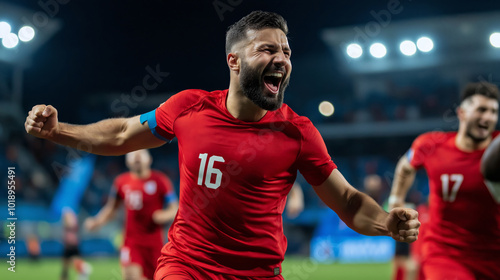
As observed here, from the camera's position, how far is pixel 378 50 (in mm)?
24312

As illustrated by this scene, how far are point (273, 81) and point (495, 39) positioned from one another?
80.1 ft

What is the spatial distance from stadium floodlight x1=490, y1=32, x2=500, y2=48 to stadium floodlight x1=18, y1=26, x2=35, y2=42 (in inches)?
809

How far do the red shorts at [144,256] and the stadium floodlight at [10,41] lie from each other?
15.0 m

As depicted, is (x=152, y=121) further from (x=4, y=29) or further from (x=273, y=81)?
(x=4, y=29)

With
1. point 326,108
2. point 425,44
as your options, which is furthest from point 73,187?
point 425,44

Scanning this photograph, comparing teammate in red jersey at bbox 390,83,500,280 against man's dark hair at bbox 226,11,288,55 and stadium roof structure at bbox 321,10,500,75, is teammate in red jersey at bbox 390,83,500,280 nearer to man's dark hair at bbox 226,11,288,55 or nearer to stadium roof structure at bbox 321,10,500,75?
man's dark hair at bbox 226,11,288,55

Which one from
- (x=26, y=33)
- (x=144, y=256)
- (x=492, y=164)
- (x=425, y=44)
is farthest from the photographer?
(x=425, y=44)

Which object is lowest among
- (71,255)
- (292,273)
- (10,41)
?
(292,273)

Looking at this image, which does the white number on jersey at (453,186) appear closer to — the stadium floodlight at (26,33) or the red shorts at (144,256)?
the red shorts at (144,256)

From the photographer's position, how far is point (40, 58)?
25641mm

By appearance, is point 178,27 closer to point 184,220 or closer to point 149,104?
point 149,104

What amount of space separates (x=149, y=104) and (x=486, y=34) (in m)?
17.1

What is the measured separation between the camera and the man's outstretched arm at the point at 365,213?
2.64 metres

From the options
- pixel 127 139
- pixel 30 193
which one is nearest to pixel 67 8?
pixel 30 193
